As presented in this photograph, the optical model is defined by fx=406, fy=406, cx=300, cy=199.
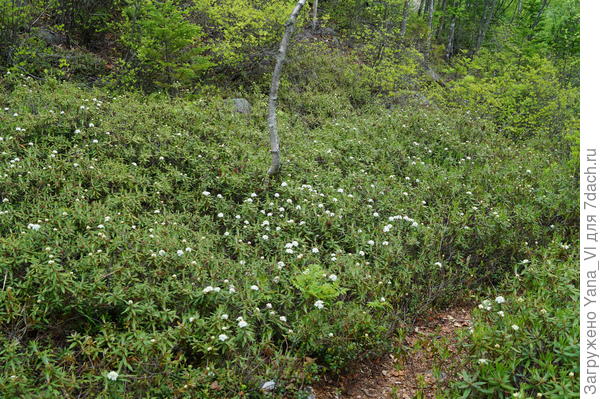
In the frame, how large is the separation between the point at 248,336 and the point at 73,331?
5.25 feet

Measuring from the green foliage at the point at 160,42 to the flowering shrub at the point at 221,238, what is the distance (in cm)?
143

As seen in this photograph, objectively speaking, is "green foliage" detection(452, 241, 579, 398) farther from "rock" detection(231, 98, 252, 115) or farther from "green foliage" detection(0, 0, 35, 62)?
"green foliage" detection(0, 0, 35, 62)

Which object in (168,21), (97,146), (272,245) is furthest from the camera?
(168,21)

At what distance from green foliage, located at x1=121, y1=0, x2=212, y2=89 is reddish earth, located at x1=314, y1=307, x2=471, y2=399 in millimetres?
7796

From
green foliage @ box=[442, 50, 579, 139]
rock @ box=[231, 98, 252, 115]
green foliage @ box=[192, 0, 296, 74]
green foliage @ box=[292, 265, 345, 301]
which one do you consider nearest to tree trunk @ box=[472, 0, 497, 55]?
green foliage @ box=[442, 50, 579, 139]

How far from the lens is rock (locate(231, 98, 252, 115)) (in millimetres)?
9983

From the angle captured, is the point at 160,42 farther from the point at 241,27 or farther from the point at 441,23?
the point at 441,23

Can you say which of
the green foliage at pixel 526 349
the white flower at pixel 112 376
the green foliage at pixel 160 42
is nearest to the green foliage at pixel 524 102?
the green foliage at pixel 160 42

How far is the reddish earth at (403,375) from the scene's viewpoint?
393cm

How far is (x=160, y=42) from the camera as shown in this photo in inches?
381

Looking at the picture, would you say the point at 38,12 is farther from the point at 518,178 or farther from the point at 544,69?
the point at 544,69

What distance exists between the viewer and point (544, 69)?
12258 mm

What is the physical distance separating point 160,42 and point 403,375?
895 cm

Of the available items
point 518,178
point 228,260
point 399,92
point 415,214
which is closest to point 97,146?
point 228,260
